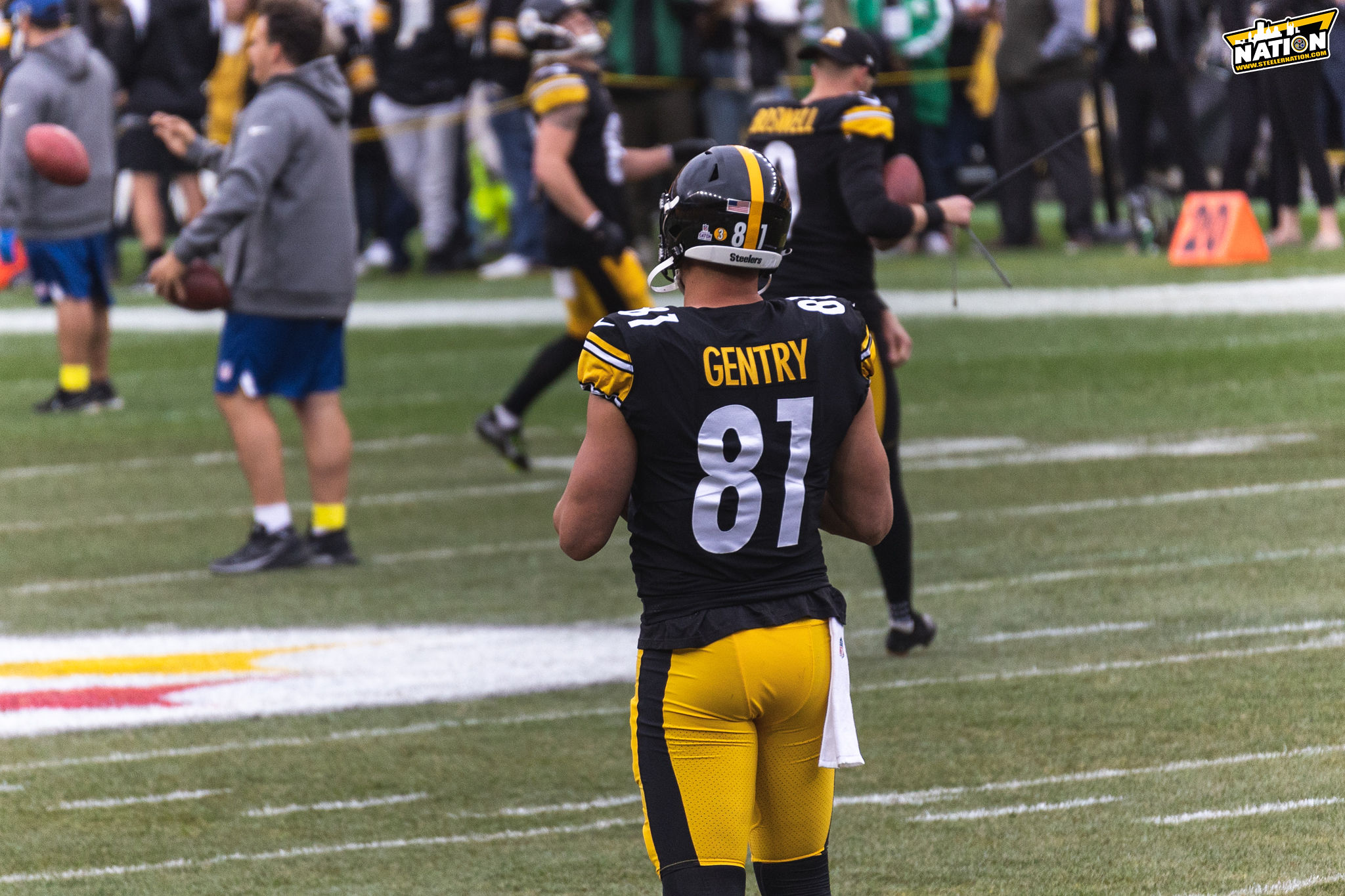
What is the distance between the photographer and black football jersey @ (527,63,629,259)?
10.8 meters

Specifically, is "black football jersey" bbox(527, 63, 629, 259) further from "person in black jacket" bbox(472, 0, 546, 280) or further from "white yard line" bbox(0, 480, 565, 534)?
"person in black jacket" bbox(472, 0, 546, 280)

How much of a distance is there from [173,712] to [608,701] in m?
1.35

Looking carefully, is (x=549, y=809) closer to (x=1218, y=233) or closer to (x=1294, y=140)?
(x=1294, y=140)

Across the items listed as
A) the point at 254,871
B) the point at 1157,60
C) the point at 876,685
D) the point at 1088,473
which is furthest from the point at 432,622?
the point at 1157,60

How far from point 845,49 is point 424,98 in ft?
43.8

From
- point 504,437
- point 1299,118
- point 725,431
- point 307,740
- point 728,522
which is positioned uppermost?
point 725,431

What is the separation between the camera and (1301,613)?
7.44 m

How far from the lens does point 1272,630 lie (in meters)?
7.23

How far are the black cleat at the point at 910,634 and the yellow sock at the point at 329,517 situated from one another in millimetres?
2949

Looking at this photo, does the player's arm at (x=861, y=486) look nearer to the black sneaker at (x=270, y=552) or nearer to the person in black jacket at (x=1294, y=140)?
the person in black jacket at (x=1294, y=140)

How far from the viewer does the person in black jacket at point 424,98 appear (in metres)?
20.1

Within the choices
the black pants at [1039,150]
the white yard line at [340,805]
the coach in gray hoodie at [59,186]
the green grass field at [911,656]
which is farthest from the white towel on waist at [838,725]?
the black pants at [1039,150]

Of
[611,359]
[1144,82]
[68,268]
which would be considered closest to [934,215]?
[611,359]

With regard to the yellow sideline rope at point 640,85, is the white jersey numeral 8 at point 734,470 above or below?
above
